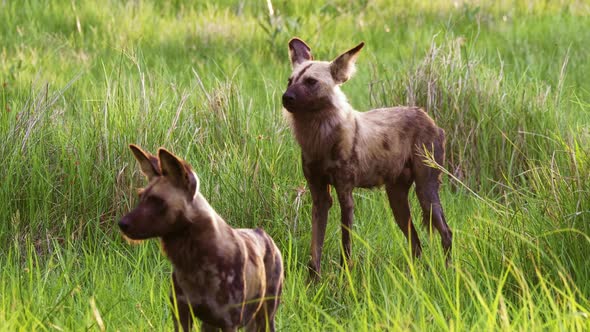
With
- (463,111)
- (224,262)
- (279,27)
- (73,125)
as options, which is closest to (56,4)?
(279,27)

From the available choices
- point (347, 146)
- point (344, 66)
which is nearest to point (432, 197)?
point (347, 146)

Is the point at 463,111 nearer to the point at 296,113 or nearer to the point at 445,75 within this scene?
the point at 445,75

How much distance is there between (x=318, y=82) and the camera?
557cm

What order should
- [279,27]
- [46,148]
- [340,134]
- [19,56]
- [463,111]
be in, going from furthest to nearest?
[279,27] < [19,56] < [463,111] < [46,148] < [340,134]

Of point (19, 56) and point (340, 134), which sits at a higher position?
point (340, 134)

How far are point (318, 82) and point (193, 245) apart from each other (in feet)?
6.72

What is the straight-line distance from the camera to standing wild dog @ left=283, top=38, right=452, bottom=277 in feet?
18.4

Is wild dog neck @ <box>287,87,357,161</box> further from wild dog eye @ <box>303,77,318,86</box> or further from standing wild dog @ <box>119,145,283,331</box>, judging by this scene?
standing wild dog @ <box>119,145,283,331</box>

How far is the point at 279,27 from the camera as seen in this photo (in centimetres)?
1016

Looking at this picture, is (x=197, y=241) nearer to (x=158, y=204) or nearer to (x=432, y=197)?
(x=158, y=204)

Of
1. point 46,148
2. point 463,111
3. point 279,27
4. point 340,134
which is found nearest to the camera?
point 340,134

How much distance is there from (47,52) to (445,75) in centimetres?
397

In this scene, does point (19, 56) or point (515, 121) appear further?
point (19, 56)

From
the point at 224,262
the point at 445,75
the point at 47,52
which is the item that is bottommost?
the point at 47,52
